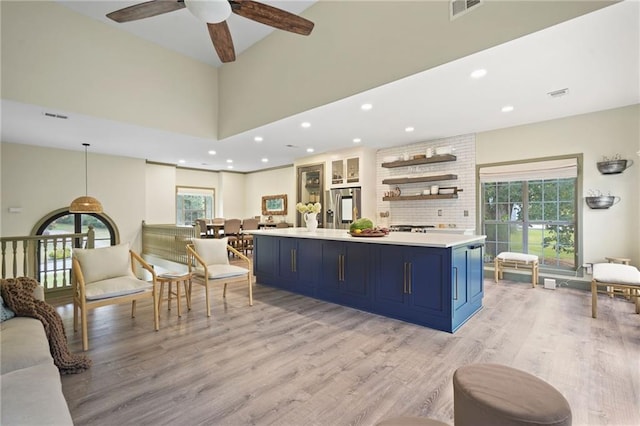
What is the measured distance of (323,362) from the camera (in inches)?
93.2

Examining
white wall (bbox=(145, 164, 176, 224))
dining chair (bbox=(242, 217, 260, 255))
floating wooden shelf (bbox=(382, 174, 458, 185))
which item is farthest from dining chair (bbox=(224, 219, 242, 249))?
floating wooden shelf (bbox=(382, 174, 458, 185))

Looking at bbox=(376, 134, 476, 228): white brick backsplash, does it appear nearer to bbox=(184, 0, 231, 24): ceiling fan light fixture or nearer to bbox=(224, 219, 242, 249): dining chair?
bbox=(224, 219, 242, 249): dining chair

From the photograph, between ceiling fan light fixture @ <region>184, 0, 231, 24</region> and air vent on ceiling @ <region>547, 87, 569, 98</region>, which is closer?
ceiling fan light fixture @ <region>184, 0, 231, 24</region>

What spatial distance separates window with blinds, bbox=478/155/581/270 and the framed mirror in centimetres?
553

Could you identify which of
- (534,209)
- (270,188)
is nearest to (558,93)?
(534,209)

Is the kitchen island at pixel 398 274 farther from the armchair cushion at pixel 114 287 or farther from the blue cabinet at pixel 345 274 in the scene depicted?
the armchair cushion at pixel 114 287

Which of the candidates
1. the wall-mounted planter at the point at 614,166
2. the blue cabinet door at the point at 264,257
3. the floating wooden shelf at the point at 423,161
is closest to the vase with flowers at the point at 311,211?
the blue cabinet door at the point at 264,257

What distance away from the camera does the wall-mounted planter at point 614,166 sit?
4156 mm

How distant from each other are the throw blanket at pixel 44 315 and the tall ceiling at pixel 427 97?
304 centimetres

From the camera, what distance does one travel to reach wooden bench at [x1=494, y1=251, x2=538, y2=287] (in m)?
4.74

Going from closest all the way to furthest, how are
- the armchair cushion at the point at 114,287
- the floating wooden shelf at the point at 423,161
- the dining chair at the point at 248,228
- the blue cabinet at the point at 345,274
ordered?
1. the armchair cushion at the point at 114,287
2. the blue cabinet at the point at 345,274
3. the floating wooden shelf at the point at 423,161
4. the dining chair at the point at 248,228

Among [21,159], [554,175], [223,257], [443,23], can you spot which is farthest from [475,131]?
[21,159]

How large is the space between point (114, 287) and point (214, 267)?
1132 mm

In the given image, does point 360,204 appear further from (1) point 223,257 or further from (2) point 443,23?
(2) point 443,23
